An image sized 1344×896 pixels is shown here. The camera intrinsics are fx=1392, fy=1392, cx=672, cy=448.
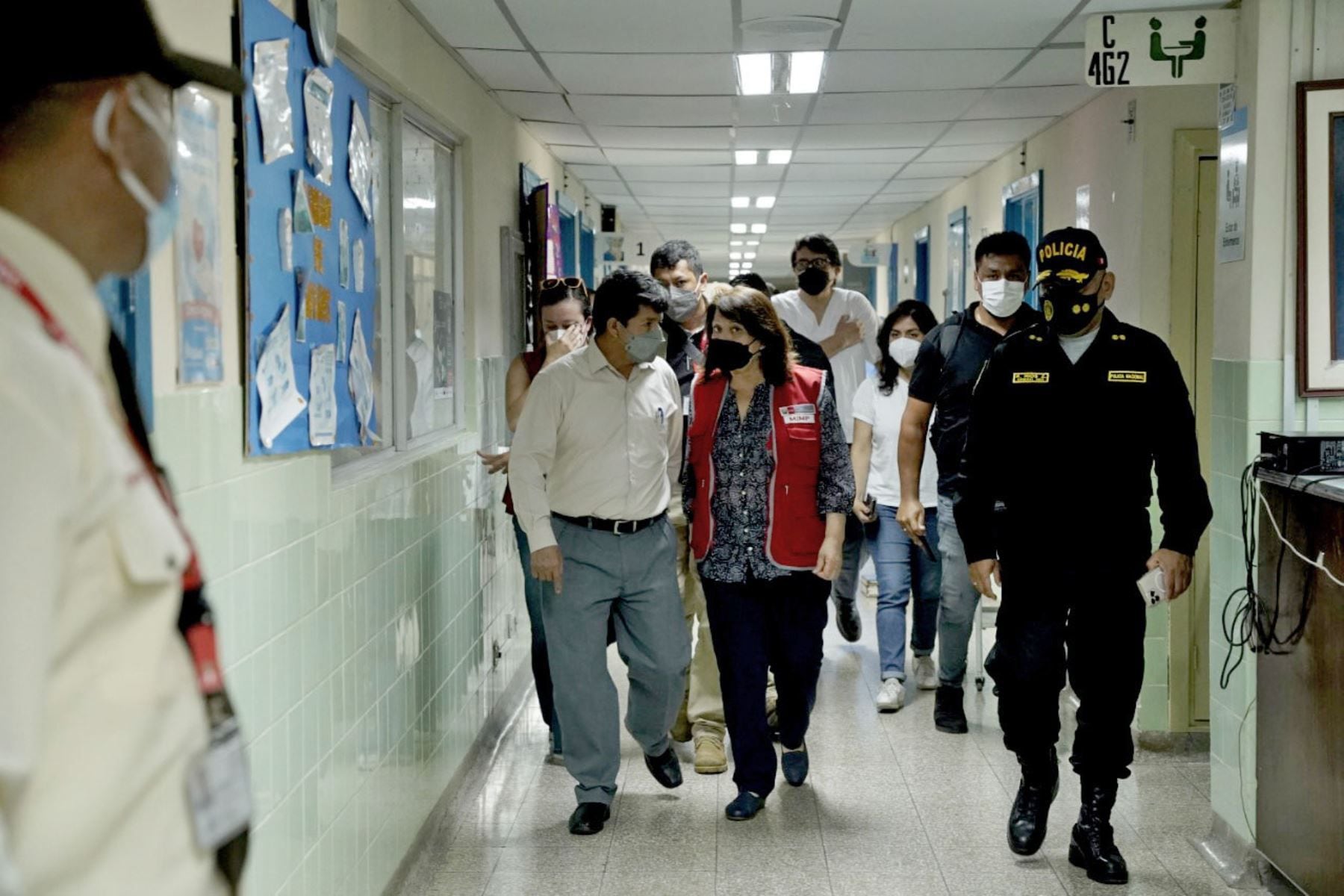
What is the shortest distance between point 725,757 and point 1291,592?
189 cm

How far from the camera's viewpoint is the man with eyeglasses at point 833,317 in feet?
16.8

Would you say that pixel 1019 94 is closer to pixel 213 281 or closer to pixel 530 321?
pixel 530 321

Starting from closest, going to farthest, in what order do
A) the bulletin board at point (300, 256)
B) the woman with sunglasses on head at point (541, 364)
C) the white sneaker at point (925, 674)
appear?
1. the bulletin board at point (300, 256)
2. the woman with sunglasses on head at point (541, 364)
3. the white sneaker at point (925, 674)

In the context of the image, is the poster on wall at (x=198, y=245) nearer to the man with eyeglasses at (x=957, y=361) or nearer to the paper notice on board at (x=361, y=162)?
the paper notice on board at (x=361, y=162)

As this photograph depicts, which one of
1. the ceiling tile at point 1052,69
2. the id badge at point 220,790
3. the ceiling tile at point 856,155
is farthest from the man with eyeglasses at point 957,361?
the id badge at point 220,790

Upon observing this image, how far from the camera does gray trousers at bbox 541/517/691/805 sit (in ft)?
12.5

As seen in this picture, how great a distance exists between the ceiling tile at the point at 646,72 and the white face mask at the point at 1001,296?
1.22 meters

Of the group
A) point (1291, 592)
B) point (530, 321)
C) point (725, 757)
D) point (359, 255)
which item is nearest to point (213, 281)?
point (359, 255)

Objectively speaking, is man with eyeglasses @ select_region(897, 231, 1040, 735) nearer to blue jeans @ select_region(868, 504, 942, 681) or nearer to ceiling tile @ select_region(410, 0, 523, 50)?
blue jeans @ select_region(868, 504, 942, 681)

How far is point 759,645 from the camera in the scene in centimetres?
386

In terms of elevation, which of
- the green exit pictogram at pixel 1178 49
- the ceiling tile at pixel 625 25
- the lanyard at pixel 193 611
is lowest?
the lanyard at pixel 193 611

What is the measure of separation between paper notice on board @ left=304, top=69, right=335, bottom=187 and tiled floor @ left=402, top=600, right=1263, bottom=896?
1.77 meters

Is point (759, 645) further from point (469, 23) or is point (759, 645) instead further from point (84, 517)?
point (84, 517)

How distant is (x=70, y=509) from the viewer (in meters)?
0.85
